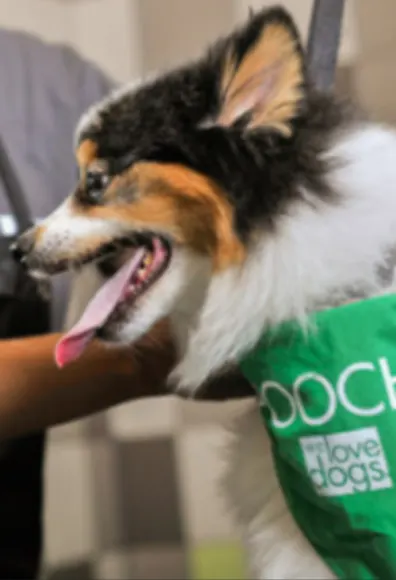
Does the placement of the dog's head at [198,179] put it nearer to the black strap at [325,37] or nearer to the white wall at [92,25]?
the black strap at [325,37]

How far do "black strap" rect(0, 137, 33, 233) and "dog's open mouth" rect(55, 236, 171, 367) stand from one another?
321mm

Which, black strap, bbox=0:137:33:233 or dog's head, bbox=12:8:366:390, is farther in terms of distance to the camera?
black strap, bbox=0:137:33:233

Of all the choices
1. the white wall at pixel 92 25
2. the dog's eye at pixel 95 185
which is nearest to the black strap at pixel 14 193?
the dog's eye at pixel 95 185

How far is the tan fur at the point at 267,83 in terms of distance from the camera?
72 cm

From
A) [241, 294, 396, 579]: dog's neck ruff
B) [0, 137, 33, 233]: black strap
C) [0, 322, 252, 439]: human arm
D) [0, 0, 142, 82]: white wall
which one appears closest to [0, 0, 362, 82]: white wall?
[0, 0, 142, 82]: white wall

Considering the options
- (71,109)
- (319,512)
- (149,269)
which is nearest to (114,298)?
(149,269)

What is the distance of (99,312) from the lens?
0.77m

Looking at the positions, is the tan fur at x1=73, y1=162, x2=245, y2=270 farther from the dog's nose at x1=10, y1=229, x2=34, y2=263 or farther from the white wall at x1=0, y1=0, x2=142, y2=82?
the white wall at x1=0, y1=0, x2=142, y2=82

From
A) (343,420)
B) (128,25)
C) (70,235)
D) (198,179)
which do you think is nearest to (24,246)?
(70,235)

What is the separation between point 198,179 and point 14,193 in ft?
A: 1.35

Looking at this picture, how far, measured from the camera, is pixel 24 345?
90 cm

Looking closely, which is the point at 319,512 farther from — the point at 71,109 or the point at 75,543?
the point at 75,543

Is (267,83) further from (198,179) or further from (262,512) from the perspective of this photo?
(262,512)

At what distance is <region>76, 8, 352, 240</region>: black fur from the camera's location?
73cm
